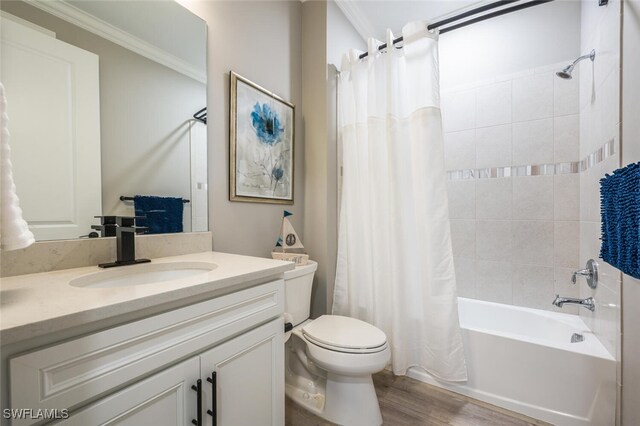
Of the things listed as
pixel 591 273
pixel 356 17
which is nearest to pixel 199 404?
pixel 591 273

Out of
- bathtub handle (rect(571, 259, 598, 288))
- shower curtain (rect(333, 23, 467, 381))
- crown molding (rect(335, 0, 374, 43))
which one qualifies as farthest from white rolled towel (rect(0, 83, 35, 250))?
bathtub handle (rect(571, 259, 598, 288))

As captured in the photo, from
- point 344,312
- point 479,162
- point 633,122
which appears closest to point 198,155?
point 344,312

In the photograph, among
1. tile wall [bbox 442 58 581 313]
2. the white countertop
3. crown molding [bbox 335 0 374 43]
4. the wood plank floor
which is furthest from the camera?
crown molding [bbox 335 0 374 43]

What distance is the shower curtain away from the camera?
60.9 inches

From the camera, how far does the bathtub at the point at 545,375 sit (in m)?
1.30

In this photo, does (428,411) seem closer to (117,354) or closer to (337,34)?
(117,354)

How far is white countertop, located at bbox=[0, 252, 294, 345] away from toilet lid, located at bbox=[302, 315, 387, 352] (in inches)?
23.5

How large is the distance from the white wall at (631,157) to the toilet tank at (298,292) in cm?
141

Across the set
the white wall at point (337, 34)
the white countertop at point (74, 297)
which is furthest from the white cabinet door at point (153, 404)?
the white wall at point (337, 34)

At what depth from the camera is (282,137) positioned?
1.83 metres

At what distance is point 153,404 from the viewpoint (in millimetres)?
669

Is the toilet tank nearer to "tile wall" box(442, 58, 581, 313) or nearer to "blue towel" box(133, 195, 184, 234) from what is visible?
"blue towel" box(133, 195, 184, 234)

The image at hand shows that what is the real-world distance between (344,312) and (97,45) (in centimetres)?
188

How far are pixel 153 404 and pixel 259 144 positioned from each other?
1.34 metres
